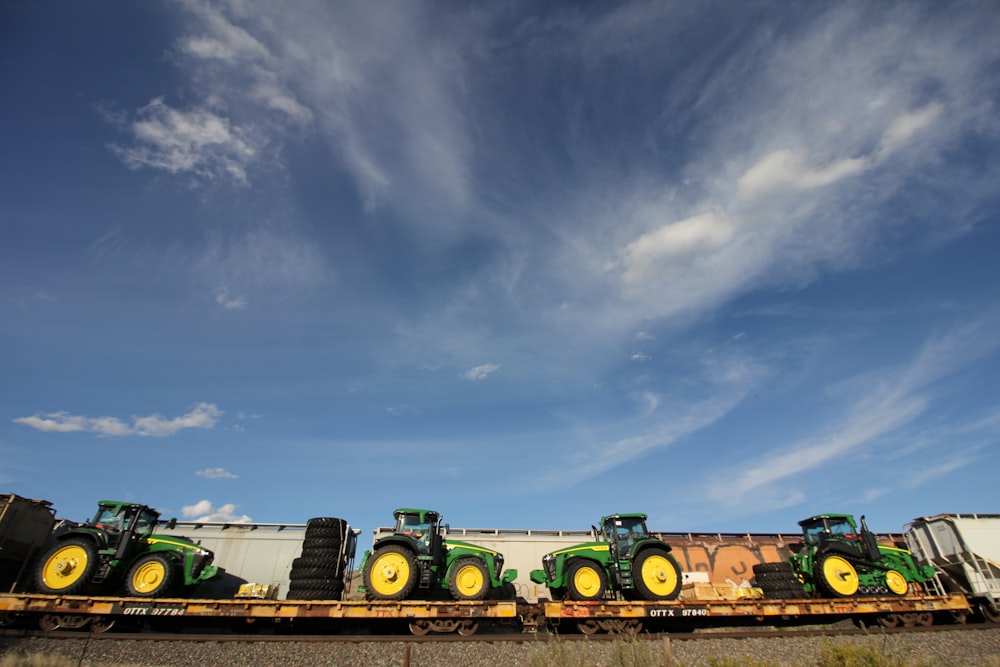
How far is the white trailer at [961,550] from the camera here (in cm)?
1410

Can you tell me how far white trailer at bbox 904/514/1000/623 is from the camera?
14.1 m

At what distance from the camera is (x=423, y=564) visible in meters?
12.1

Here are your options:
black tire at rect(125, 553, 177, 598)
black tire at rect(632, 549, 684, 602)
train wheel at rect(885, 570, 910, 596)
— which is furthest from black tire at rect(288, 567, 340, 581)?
train wheel at rect(885, 570, 910, 596)

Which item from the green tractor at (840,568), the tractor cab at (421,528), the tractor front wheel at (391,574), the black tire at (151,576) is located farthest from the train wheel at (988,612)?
the black tire at (151,576)

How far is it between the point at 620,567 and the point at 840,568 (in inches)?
241

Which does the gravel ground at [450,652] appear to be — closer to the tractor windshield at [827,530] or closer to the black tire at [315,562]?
the black tire at [315,562]

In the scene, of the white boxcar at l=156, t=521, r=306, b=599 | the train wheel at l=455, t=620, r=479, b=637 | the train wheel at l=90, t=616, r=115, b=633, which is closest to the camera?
the train wheel at l=90, t=616, r=115, b=633

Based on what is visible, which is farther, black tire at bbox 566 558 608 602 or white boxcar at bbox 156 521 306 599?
white boxcar at bbox 156 521 306 599

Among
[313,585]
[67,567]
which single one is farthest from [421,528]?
[67,567]

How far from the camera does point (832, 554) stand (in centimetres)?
1305

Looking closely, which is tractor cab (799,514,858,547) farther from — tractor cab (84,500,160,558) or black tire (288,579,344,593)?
tractor cab (84,500,160,558)

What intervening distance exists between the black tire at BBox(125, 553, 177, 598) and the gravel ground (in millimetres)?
2130

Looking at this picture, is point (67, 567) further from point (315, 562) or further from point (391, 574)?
point (391, 574)

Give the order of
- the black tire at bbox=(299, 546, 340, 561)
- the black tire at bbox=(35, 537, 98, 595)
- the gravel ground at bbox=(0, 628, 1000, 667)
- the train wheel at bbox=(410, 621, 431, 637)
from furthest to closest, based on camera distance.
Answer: the black tire at bbox=(299, 546, 340, 561)
the black tire at bbox=(35, 537, 98, 595)
the train wheel at bbox=(410, 621, 431, 637)
the gravel ground at bbox=(0, 628, 1000, 667)
